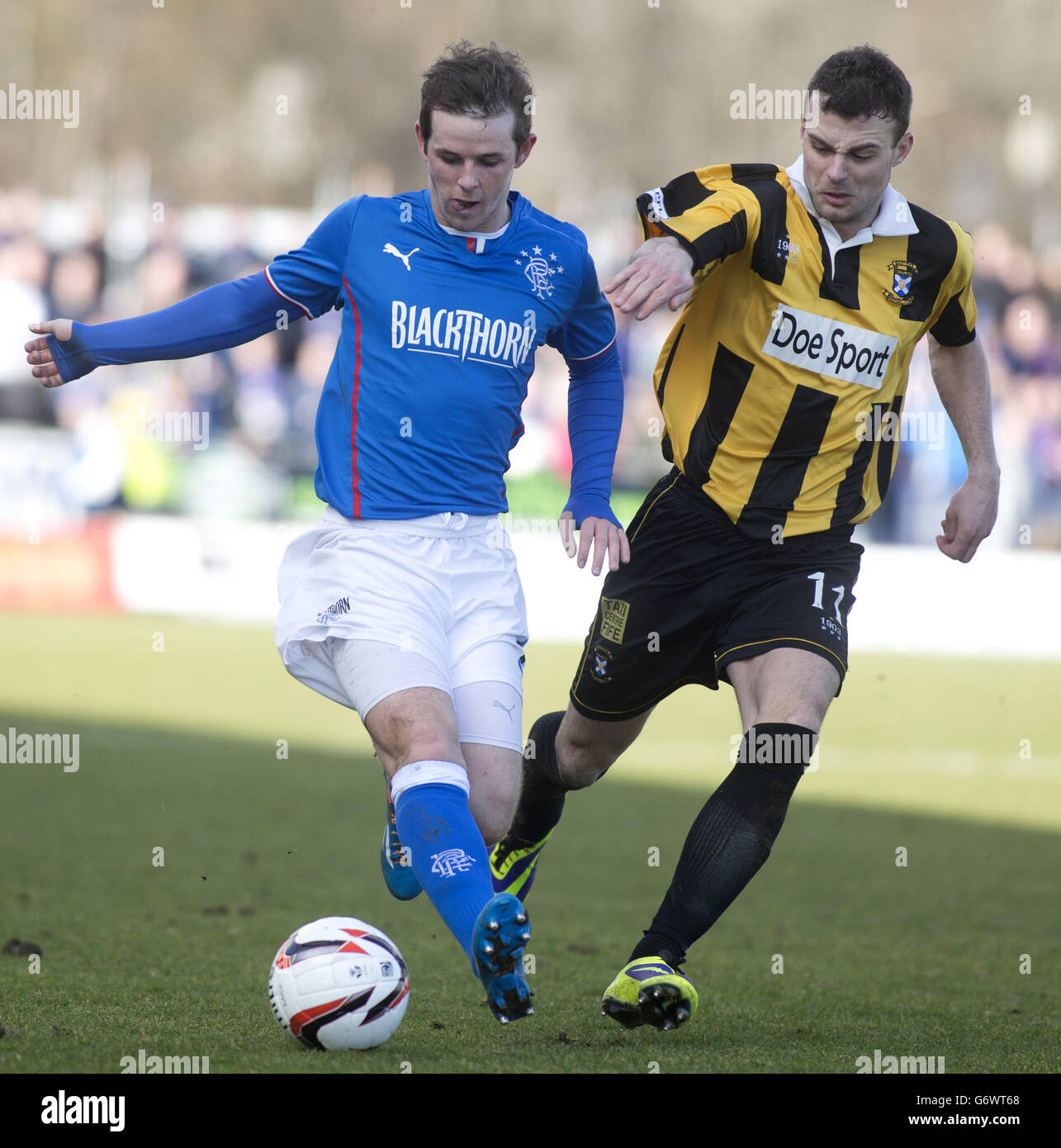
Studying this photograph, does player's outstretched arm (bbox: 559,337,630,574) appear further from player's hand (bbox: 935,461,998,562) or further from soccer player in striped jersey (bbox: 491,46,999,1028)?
player's hand (bbox: 935,461,998,562)

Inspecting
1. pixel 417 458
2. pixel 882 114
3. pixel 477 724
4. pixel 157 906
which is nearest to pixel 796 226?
pixel 882 114

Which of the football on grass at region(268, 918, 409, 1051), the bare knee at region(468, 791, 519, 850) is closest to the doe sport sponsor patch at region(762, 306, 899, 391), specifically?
the bare knee at region(468, 791, 519, 850)

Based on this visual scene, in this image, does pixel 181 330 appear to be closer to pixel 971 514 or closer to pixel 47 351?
pixel 47 351

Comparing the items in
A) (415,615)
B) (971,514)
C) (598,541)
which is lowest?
(415,615)

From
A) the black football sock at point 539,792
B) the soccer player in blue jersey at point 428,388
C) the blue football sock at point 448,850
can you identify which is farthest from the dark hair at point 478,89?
the black football sock at point 539,792

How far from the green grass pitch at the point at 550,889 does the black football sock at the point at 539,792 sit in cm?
45

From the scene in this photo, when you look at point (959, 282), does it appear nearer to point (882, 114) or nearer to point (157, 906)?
point (882, 114)

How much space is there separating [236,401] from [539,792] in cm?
1365

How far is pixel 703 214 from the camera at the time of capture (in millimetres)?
4352

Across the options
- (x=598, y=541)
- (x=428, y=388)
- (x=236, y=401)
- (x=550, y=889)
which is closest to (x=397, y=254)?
(x=428, y=388)

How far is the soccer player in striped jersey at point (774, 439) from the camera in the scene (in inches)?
167

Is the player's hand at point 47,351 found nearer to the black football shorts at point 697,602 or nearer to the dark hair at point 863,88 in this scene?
the black football shorts at point 697,602

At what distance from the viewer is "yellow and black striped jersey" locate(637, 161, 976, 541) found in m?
4.62

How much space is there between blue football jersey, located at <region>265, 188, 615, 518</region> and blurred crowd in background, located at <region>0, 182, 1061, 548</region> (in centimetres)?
1269
